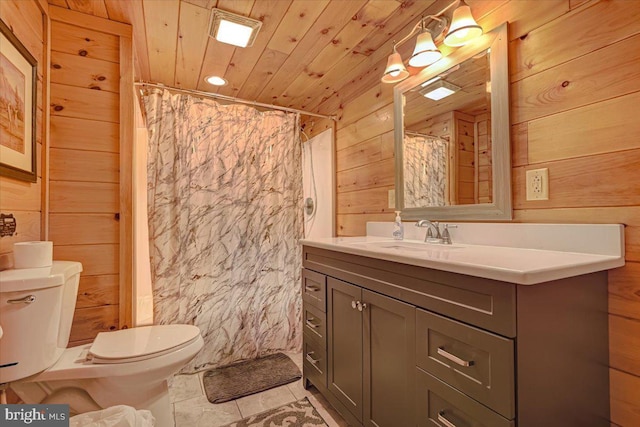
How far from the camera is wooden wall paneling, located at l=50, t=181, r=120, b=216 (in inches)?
62.2

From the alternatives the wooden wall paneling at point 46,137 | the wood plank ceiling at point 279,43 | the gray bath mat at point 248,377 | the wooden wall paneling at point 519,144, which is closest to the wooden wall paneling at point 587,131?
the wooden wall paneling at point 519,144

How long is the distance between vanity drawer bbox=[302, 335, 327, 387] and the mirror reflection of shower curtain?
38.1 inches

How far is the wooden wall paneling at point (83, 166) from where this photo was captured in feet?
5.20

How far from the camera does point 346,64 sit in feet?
7.04

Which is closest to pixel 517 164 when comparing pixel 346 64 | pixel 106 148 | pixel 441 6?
pixel 441 6

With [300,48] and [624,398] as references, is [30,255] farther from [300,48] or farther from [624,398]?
[624,398]

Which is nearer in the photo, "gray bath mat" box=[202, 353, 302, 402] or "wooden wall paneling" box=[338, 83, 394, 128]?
"gray bath mat" box=[202, 353, 302, 402]

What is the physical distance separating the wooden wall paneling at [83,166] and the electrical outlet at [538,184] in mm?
2005

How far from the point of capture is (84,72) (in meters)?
1.65

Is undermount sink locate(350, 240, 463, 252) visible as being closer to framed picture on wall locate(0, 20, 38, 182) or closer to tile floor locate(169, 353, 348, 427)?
tile floor locate(169, 353, 348, 427)

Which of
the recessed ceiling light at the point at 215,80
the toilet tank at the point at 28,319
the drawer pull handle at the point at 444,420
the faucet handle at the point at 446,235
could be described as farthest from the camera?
the recessed ceiling light at the point at 215,80

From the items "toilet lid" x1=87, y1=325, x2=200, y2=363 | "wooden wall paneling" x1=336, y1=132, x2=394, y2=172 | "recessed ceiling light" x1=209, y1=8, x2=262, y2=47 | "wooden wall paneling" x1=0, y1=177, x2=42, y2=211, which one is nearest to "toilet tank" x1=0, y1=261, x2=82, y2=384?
"toilet lid" x1=87, y1=325, x2=200, y2=363

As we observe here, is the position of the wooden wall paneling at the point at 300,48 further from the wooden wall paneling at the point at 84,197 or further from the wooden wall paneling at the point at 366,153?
the wooden wall paneling at the point at 84,197

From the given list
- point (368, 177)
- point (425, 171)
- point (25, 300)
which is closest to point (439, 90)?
point (425, 171)
